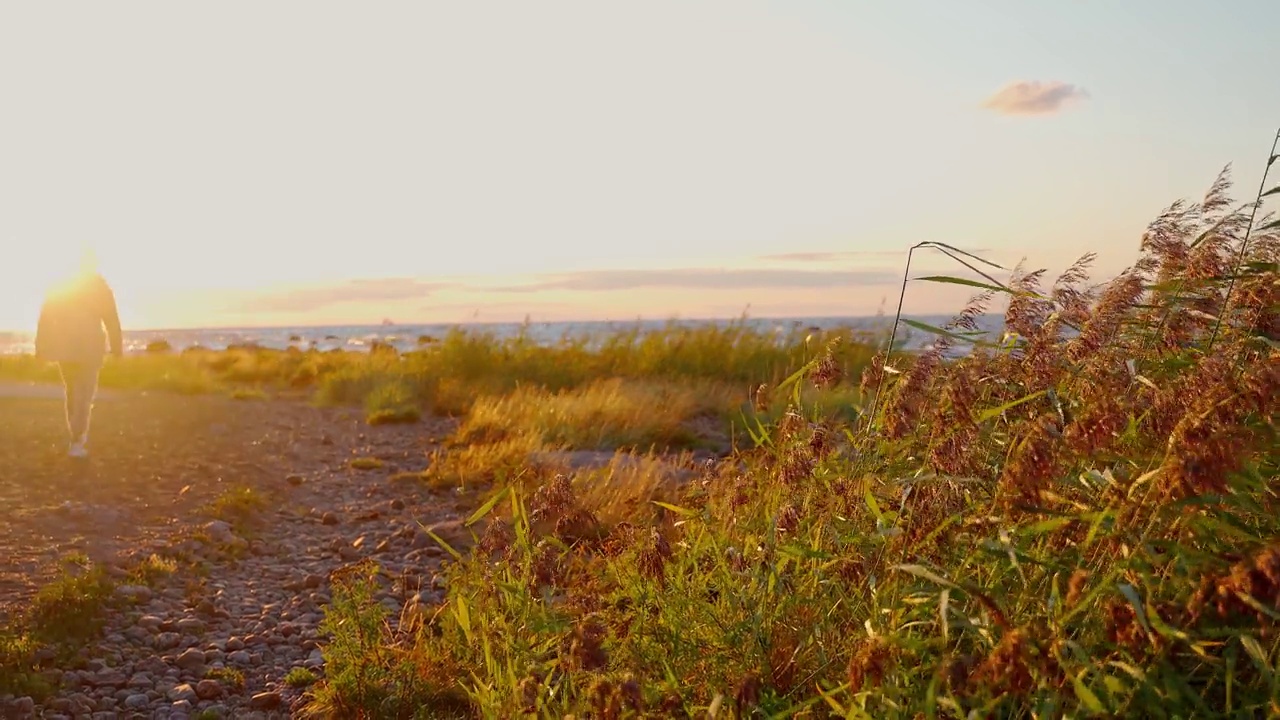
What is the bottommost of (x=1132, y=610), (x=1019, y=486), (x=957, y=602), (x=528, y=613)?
(x=528, y=613)

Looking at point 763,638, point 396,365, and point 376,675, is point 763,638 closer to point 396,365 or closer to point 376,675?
point 376,675

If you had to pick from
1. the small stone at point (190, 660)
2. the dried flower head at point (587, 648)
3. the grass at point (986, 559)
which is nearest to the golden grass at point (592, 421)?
the small stone at point (190, 660)

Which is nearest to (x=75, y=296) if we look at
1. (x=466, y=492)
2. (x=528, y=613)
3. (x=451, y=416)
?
(x=466, y=492)

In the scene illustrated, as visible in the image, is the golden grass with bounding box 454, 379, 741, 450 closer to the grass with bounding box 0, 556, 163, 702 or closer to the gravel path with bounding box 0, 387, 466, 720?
the gravel path with bounding box 0, 387, 466, 720

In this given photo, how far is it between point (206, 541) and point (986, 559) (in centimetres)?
550

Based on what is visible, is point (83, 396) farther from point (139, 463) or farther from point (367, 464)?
point (367, 464)

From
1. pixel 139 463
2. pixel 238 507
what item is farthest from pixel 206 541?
pixel 139 463

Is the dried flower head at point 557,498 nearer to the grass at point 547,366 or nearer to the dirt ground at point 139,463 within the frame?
the dirt ground at point 139,463

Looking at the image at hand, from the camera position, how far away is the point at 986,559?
2.80 m

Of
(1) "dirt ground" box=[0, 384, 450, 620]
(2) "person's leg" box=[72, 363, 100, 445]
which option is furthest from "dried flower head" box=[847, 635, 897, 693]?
(2) "person's leg" box=[72, 363, 100, 445]

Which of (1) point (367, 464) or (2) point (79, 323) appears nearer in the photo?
(2) point (79, 323)

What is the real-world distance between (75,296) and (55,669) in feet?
18.2

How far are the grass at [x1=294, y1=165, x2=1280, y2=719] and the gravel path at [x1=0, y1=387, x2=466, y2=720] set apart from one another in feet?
2.64

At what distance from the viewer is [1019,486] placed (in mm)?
2188
